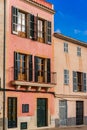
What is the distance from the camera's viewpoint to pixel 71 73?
3684 centimetres

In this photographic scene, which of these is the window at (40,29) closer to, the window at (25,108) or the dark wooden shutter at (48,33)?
the dark wooden shutter at (48,33)

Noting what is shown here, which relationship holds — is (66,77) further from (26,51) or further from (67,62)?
(26,51)

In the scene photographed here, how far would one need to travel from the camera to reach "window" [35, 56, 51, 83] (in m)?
31.9

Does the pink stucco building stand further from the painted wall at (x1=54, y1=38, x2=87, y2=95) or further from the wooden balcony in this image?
the painted wall at (x1=54, y1=38, x2=87, y2=95)

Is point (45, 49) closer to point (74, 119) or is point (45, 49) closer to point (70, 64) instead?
point (70, 64)

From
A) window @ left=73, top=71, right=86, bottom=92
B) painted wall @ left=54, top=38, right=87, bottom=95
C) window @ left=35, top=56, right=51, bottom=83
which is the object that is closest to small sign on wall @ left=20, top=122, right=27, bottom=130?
window @ left=35, top=56, right=51, bottom=83

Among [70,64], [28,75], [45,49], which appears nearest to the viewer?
[28,75]

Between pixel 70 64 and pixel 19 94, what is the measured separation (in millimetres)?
8166

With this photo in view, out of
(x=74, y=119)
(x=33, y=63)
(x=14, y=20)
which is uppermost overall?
(x=14, y=20)

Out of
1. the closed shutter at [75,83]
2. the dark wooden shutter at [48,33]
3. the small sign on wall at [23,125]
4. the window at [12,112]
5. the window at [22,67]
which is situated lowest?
the small sign on wall at [23,125]

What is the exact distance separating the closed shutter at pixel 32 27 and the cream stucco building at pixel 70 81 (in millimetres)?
3122

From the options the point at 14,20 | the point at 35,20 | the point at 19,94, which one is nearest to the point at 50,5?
the point at 35,20

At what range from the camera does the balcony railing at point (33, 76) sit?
29711 mm

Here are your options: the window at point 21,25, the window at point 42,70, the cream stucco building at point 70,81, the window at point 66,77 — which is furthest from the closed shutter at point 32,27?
the window at point 66,77
